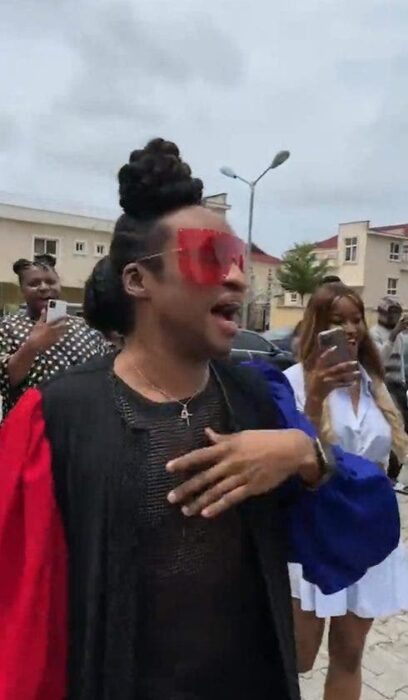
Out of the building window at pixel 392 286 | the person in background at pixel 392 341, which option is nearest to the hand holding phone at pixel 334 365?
the person in background at pixel 392 341

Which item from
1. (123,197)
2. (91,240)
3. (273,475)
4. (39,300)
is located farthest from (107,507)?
(91,240)

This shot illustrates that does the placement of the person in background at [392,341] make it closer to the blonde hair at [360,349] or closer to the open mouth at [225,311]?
the blonde hair at [360,349]

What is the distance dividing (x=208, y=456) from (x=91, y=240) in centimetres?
3675

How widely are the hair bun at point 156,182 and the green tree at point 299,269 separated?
40.1 meters

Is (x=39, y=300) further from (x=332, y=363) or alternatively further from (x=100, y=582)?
(x=100, y=582)

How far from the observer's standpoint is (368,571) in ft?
8.55

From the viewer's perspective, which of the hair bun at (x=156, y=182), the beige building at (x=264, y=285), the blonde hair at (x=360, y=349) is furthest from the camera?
the beige building at (x=264, y=285)

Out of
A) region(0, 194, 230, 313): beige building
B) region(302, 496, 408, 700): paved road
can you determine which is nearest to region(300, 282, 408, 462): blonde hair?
region(302, 496, 408, 700): paved road

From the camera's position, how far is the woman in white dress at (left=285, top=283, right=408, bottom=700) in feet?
8.54

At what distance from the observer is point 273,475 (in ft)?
4.29

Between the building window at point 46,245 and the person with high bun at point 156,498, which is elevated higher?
the building window at point 46,245

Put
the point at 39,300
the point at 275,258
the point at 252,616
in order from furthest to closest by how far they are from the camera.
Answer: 1. the point at 275,258
2. the point at 39,300
3. the point at 252,616

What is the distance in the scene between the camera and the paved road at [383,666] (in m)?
3.37

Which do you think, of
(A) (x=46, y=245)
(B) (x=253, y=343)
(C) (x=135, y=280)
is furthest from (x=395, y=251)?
(C) (x=135, y=280)
